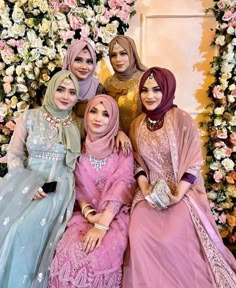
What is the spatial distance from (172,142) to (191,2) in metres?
1.34

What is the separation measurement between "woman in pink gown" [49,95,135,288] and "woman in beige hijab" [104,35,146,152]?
1.01ft

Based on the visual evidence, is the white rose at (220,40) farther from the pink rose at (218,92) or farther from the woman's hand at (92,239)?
the woman's hand at (92,239)

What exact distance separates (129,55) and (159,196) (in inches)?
33.8

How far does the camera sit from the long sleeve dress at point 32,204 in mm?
1826

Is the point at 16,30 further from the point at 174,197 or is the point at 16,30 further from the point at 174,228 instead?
the point at 174,228

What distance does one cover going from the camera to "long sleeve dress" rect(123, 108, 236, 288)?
1812 mm

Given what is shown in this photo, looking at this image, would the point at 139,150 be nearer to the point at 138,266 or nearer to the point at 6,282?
the point at 138,266

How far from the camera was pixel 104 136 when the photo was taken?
6.90 ft

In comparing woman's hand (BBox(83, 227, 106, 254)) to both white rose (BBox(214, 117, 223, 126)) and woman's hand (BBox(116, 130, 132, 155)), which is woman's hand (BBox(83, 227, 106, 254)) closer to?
woman's hand (BBox(116, 130, 132, 155))

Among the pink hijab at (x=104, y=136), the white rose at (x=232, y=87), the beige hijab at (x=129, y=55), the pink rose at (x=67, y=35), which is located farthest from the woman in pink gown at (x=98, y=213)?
the white rose at (x=232, y=87)

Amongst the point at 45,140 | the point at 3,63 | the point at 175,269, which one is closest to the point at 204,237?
the point at 175,269

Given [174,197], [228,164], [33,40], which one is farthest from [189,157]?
[33,40]

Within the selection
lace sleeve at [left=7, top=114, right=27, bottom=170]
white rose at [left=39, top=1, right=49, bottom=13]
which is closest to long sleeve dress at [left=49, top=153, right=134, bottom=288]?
lace sleeve at [left=7, top=114, right=27, bottom=170]

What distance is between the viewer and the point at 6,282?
1.83 m
